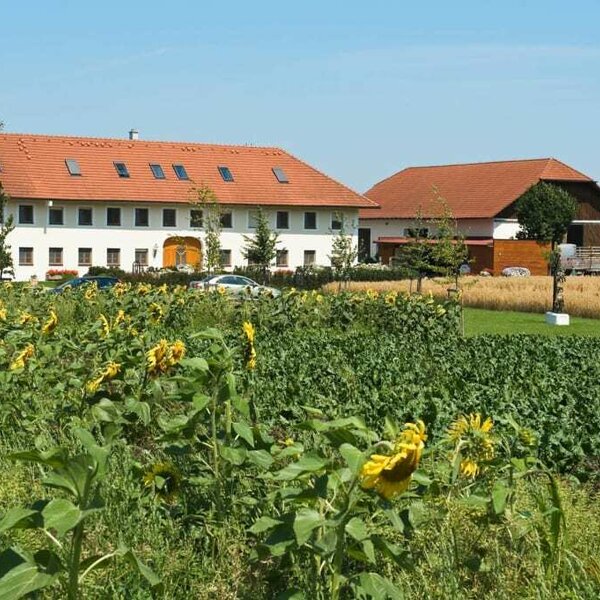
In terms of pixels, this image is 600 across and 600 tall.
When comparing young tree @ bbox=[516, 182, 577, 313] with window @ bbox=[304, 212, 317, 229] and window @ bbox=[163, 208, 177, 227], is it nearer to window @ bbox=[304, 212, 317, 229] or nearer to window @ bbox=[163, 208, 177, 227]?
window @ bbox=[304, 212, 317, 229]

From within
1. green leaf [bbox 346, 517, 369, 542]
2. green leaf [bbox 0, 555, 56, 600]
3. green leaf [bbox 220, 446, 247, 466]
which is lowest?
green leaf [bbox 0, 555, 56, 600]

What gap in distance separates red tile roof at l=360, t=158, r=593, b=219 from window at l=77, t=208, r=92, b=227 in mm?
20442

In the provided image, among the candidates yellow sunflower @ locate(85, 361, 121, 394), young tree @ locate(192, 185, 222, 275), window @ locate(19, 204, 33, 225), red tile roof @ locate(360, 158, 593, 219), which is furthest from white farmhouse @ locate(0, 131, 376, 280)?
yellow sunflower @ locate(85, 361, 121, 394)

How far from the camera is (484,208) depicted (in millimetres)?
72062

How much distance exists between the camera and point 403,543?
228 inches

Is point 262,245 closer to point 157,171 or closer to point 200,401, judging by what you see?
point 157,171

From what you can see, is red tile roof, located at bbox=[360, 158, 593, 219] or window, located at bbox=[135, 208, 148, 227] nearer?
window, located at bbox=[135, 208, 148, 227]

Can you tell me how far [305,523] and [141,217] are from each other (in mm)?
57706

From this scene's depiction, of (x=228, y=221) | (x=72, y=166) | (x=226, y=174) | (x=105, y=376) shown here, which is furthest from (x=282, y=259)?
(x=105, y=376)

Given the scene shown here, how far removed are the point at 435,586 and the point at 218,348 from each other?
5.41ft

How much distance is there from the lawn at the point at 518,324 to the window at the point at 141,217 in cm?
2796

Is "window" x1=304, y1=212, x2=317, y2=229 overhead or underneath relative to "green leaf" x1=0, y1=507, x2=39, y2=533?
overhead

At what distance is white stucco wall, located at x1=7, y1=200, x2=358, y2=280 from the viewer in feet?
192

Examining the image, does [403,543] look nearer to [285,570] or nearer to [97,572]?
[285,570]
